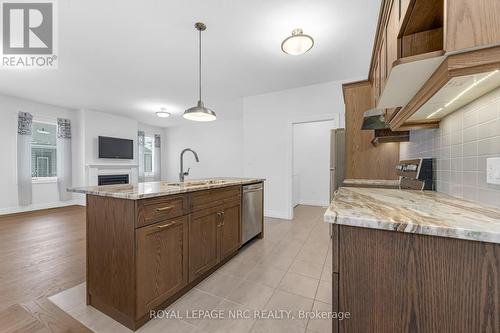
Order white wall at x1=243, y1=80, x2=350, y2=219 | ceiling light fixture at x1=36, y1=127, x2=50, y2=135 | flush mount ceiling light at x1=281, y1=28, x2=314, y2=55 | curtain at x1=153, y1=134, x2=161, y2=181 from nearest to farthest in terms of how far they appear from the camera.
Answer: flush mount ceiling light at x1=281, y1=28, x2=314, y2=55
white wall at x1=243, y1=80, x2=350, y2=219
ceiling light fixture at x1=36, y1=127, x2=50, y2=135
curtain at x1=153, y1=134, x2=161, y2=181

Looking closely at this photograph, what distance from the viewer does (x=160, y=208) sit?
154cm

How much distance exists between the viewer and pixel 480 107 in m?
1.06

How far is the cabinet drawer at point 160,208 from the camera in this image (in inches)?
55.7

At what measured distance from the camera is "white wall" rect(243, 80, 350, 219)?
3984 millimetres

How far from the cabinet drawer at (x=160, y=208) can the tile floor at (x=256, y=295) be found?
0.73m

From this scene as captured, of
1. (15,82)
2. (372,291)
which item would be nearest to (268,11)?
(372,291)

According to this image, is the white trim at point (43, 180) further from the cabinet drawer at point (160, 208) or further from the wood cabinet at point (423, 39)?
the wood cabinet at point (423, 39)

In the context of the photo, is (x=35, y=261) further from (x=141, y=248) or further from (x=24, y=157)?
(x=24, y=157)

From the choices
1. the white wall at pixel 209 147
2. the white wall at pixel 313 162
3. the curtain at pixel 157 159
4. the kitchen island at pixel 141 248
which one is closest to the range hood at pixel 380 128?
the kitchen island at pixel 141 248

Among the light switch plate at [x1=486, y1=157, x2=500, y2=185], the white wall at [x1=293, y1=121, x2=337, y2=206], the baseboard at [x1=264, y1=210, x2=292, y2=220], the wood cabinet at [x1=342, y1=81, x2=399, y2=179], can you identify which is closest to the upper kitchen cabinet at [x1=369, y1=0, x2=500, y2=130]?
the light switch plate at [x1=486, y1=157, x2=500, y2=185]

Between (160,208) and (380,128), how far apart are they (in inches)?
86.1

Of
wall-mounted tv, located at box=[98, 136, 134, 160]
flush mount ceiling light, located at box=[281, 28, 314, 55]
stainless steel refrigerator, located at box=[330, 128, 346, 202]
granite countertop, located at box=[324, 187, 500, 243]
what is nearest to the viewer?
granite countertop, located at box=[324, 187, 500, 243]

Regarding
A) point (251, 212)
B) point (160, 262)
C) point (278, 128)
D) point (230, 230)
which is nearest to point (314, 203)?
point (278, 128)

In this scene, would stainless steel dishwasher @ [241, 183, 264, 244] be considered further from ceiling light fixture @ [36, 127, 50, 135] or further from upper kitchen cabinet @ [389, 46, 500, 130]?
ceiling light fixture @ [36, 127, 50, 135]
